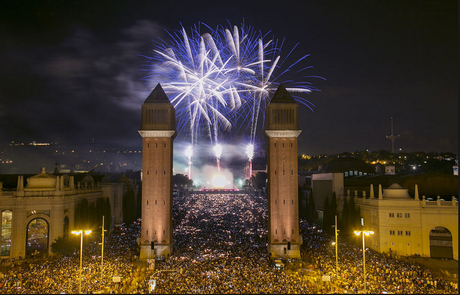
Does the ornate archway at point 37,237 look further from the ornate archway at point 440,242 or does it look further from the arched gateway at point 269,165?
the ornate archway at point 440,242

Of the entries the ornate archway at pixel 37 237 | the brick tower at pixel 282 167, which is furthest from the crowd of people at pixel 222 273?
the ornate archway at pixel 37 237

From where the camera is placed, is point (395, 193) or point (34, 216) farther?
point (395, 193)

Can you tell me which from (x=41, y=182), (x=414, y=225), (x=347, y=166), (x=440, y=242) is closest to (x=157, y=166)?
(x=41, y=182)

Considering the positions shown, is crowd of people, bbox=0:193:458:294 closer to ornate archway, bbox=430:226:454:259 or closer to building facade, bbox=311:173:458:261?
building facade, bbox=311:173:458:261

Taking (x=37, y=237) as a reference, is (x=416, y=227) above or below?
above

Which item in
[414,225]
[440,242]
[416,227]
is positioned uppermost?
[414,225]

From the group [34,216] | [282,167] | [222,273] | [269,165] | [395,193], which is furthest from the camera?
[269,165]

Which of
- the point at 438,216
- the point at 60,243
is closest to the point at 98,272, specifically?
the point at 60,243

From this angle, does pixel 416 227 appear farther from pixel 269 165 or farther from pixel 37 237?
pixel 37 237
